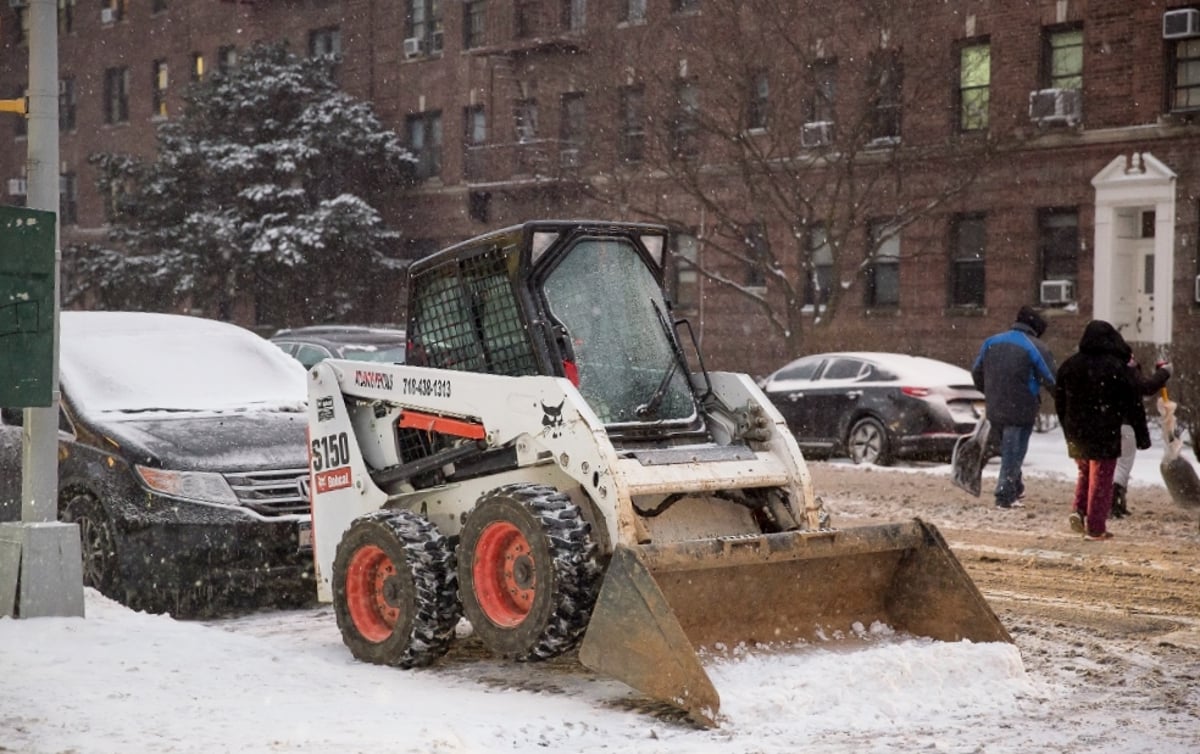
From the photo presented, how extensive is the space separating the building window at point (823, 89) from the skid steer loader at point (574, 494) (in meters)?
21.7

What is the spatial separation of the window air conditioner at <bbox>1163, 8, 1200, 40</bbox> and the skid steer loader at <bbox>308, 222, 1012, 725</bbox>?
77.2 ft

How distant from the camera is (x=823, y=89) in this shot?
102 feet

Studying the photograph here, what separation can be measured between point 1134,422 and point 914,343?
20.2 m

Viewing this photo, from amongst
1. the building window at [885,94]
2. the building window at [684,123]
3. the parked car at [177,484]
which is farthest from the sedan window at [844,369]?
the parked car at [177,484]

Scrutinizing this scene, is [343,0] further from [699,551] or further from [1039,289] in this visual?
[699,551]

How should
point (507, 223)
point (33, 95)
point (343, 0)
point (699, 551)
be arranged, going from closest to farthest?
point (699, 551)
point (33, 95)
point (507, 223)
point (343, 0)

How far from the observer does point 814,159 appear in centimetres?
3162

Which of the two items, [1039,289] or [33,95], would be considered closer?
[33,95]

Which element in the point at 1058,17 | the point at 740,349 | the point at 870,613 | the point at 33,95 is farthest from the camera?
the point at 740,349

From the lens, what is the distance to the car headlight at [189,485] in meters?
9.59

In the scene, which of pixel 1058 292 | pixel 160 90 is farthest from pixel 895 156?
pixel 160 90

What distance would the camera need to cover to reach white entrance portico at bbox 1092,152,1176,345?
30250mm

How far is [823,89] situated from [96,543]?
2334 centimetres

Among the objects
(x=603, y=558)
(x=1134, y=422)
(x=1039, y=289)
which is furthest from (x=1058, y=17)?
(x=603, y=558)
